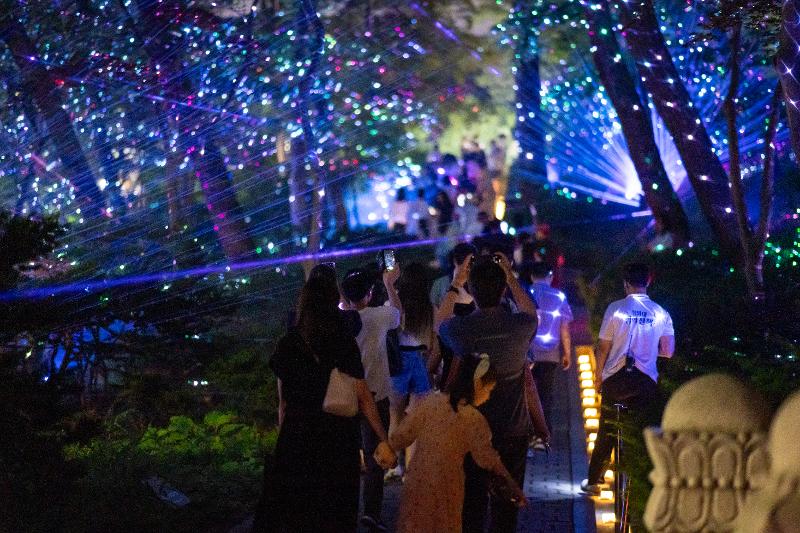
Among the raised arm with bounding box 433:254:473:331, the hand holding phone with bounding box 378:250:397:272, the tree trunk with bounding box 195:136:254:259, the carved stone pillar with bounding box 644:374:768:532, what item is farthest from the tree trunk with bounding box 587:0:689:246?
the carved stone pillar with bounding box 644:374:768:532

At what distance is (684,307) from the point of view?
1357 cm

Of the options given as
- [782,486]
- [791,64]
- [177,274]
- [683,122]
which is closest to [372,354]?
[791,64]

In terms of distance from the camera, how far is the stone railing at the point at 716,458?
11.4 feet

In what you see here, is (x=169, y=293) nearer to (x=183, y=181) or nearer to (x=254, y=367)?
(x=254, y=367)

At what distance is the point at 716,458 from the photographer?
3594 mm

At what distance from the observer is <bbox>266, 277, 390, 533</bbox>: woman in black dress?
20.0 ft

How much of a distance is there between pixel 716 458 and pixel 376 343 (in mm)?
4689

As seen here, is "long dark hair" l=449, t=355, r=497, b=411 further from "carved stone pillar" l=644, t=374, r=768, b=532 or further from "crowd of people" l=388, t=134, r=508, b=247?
"crowd of people" l=388, t=134, r=508, b=247

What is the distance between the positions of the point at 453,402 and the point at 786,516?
267 centimetres

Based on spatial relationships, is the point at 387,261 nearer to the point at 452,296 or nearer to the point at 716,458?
the point at 452,296

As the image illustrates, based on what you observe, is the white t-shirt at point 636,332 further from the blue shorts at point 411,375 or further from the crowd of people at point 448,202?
the crowd of people at point 448,202

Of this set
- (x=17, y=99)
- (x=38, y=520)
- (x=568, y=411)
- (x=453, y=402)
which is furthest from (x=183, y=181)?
(x=453, y=402)

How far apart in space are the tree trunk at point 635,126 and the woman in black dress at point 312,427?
1345cm

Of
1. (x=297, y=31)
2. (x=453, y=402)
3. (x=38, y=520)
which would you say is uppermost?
(x=297, y=31)
